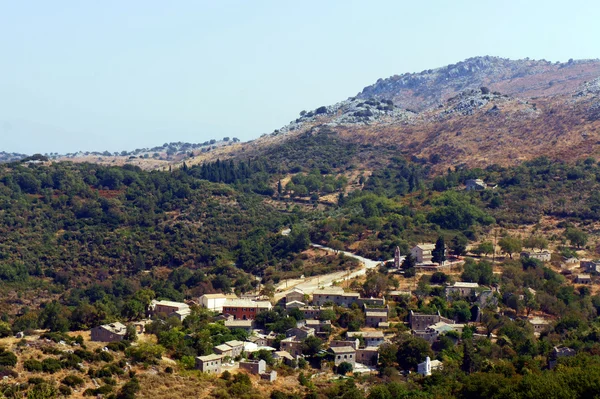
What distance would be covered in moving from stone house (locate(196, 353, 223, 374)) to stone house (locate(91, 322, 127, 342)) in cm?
565

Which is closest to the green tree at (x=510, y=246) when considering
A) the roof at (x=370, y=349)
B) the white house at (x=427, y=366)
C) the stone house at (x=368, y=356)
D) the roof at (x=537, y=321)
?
the roof at (x=537, y=321)

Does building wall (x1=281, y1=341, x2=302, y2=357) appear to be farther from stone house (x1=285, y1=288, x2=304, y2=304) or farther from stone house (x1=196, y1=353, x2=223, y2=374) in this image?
stone house (x1=285, y1=288, x2=304, y2=304)

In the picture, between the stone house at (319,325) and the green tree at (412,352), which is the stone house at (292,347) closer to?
the stone house at (319,325)

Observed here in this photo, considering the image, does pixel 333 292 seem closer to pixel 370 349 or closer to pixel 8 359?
pixel 370 349

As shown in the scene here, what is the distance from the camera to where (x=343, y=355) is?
46531 millimetres

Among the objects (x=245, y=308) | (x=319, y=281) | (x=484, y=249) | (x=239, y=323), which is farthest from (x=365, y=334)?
(x=484, y=249)

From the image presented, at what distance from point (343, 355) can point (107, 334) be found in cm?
1360

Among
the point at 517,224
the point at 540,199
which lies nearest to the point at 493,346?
the point at 517,224

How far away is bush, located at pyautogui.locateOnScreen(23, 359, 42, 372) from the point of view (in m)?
38.0

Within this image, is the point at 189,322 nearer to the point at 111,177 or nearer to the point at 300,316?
the point at 300,316

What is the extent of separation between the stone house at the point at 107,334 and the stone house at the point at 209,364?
5647 millimetres

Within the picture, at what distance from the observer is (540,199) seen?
82375mm

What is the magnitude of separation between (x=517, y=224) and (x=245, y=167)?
171ft

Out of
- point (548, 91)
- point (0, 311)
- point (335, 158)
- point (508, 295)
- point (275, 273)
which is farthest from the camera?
point (548, 91)
